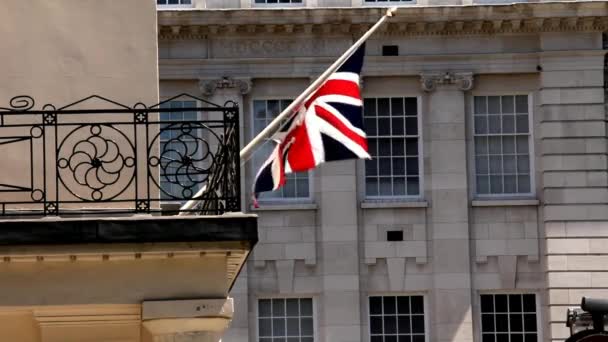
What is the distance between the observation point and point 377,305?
43.3 m

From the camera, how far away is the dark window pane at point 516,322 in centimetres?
4275

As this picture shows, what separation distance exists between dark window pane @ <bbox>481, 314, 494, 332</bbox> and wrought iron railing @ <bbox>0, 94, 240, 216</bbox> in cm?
2822

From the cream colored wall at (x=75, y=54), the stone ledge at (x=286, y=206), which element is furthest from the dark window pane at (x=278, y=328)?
the cream colored wall at (x=75, y=54)

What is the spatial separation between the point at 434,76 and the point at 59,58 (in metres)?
28.6

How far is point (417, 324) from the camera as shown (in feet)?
141

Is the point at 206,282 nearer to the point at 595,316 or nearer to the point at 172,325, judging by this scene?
the point at 172,325

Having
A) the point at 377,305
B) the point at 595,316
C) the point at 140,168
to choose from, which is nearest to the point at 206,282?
the point at 140,168

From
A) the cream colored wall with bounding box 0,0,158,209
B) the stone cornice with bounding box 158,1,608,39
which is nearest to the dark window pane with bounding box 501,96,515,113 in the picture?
the stone cornice with bounding box 158,1,608,39

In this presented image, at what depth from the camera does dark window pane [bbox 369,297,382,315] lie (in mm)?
43312

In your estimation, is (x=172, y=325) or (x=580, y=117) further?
(x=580, y=117)

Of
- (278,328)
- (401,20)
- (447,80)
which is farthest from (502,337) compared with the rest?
(401,20)

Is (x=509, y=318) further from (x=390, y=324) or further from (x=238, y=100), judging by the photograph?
(x=238, y=100)

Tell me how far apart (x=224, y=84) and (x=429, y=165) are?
14.4 feet

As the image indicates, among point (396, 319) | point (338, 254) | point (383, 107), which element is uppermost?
point (383, 107)
